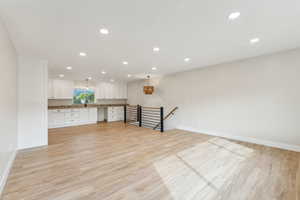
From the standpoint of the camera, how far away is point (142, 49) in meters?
3.18

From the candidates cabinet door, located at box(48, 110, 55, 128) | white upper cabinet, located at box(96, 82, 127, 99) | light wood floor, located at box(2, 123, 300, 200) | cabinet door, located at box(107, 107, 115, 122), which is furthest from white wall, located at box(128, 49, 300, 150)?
cabinet door, located at box(48, 110, 55, 128)

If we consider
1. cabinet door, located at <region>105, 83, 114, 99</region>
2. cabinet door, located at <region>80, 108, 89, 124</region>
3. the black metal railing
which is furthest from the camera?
cabinet door, located at <region>105, 83, 114, 99</region>

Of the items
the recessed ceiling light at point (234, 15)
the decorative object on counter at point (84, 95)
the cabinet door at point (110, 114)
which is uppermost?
the recessed ceiling light at point (234, 15)

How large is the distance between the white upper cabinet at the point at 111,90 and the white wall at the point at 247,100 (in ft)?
13.9

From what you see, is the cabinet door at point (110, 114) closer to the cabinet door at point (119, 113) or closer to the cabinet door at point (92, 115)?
the cabinet door at point (119, 113)

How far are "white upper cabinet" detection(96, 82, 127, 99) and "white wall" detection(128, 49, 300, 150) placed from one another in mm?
4244

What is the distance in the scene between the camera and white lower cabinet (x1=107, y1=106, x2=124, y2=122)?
796 centimetres

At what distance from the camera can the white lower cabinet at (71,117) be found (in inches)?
239

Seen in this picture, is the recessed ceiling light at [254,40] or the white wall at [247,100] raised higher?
the recessed ceiling light at [254,40]

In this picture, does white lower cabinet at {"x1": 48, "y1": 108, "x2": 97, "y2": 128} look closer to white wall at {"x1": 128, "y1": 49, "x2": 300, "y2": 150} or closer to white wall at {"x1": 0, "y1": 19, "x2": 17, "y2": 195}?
white wall at {"x1": 0, "y1": 19, "x2": 17, "y2": 195}

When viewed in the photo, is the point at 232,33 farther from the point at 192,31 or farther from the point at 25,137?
the point at 25,137

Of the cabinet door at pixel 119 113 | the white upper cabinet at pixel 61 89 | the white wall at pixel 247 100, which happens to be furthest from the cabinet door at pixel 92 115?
the white wall at pixel 247 100

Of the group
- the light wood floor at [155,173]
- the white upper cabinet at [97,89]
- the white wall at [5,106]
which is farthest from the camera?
the white upper cabinet at [97,89]

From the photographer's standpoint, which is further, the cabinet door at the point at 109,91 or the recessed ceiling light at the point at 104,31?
the cabinet door at the point at 109,91
